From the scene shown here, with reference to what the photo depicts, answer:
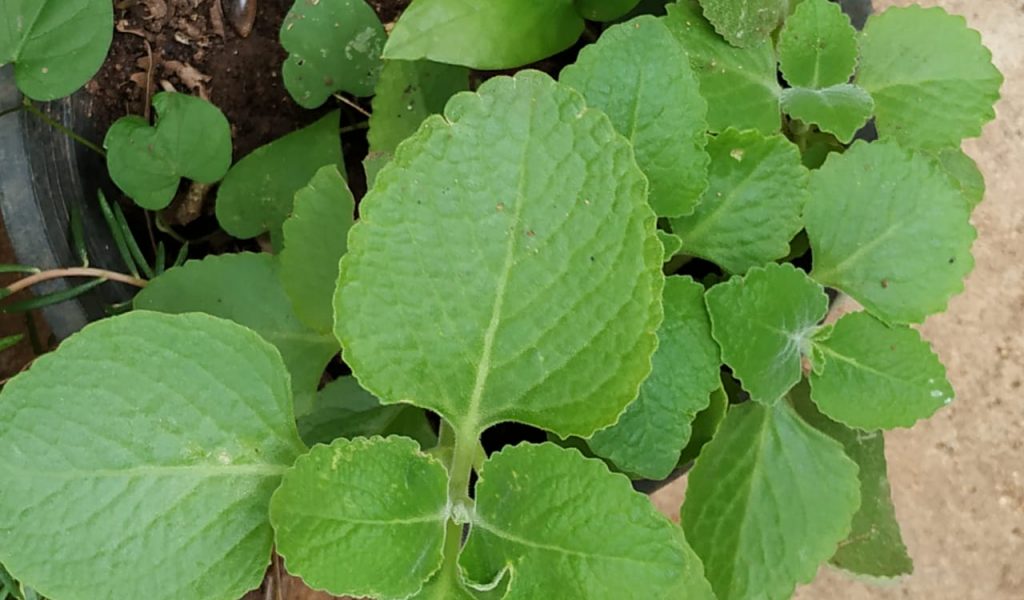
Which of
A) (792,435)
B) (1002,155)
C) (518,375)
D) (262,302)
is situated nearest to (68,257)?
(262,302)

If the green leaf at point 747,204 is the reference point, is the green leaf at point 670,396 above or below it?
below

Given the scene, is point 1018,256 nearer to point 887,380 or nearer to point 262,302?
point 887,380

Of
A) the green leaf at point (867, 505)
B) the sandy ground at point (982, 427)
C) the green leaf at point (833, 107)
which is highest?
the green leaf at point (833, 107)

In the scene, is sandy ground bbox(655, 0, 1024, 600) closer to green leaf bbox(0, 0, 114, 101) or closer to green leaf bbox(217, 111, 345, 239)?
green leaf bbox(217, 111, 345, 239)

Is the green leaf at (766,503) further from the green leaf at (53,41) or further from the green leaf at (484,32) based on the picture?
the green leaf at (53,41)

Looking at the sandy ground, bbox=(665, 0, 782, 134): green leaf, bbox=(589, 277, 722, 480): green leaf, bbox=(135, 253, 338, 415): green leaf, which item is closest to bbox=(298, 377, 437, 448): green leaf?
bbox=(135, 253, 338, 415): green leaf

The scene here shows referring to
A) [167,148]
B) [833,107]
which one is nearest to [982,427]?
[833,107]

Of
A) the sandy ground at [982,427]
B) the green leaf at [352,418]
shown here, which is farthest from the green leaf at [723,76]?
the sandy ground at [982,427]

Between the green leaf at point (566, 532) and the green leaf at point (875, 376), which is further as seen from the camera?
the green leaf at point (875, 376)
